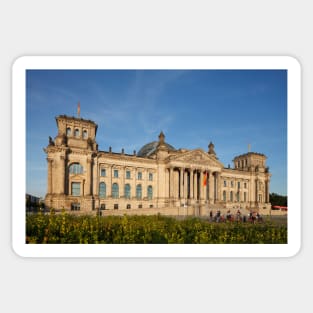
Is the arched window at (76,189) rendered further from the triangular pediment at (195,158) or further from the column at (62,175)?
the triangular pediment at (195,158)

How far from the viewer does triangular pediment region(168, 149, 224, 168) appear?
26.8 metres

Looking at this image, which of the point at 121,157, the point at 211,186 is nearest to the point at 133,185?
the point at 121,157

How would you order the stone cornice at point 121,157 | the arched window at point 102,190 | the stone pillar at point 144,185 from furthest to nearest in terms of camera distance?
1. the stone pillar at point 144,185
2. the stone cornice at point 121,157
3. the arched window at point 102,190

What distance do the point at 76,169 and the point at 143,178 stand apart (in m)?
6.67

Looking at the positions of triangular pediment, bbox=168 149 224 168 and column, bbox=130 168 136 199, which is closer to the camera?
column, bbox=130 168 136 199

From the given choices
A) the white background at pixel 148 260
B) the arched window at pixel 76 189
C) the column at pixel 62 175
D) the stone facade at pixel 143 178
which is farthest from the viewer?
the arched window at pixel 76 189

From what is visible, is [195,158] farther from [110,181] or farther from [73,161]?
[73,161]

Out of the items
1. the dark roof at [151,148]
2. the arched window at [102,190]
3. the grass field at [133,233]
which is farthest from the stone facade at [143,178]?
the grass field at [133,233]

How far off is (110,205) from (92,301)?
610 inches

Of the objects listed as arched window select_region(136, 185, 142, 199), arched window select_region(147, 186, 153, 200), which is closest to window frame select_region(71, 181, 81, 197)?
arched window select_region(136, 185, 142, 199)

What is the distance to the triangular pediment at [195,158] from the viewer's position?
87.8 ft

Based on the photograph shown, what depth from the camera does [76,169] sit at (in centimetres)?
2059

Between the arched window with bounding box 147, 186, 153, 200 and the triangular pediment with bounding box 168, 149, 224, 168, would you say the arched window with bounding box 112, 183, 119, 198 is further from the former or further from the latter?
the triangular pediment with bounding box 168, 149, 224, 168
